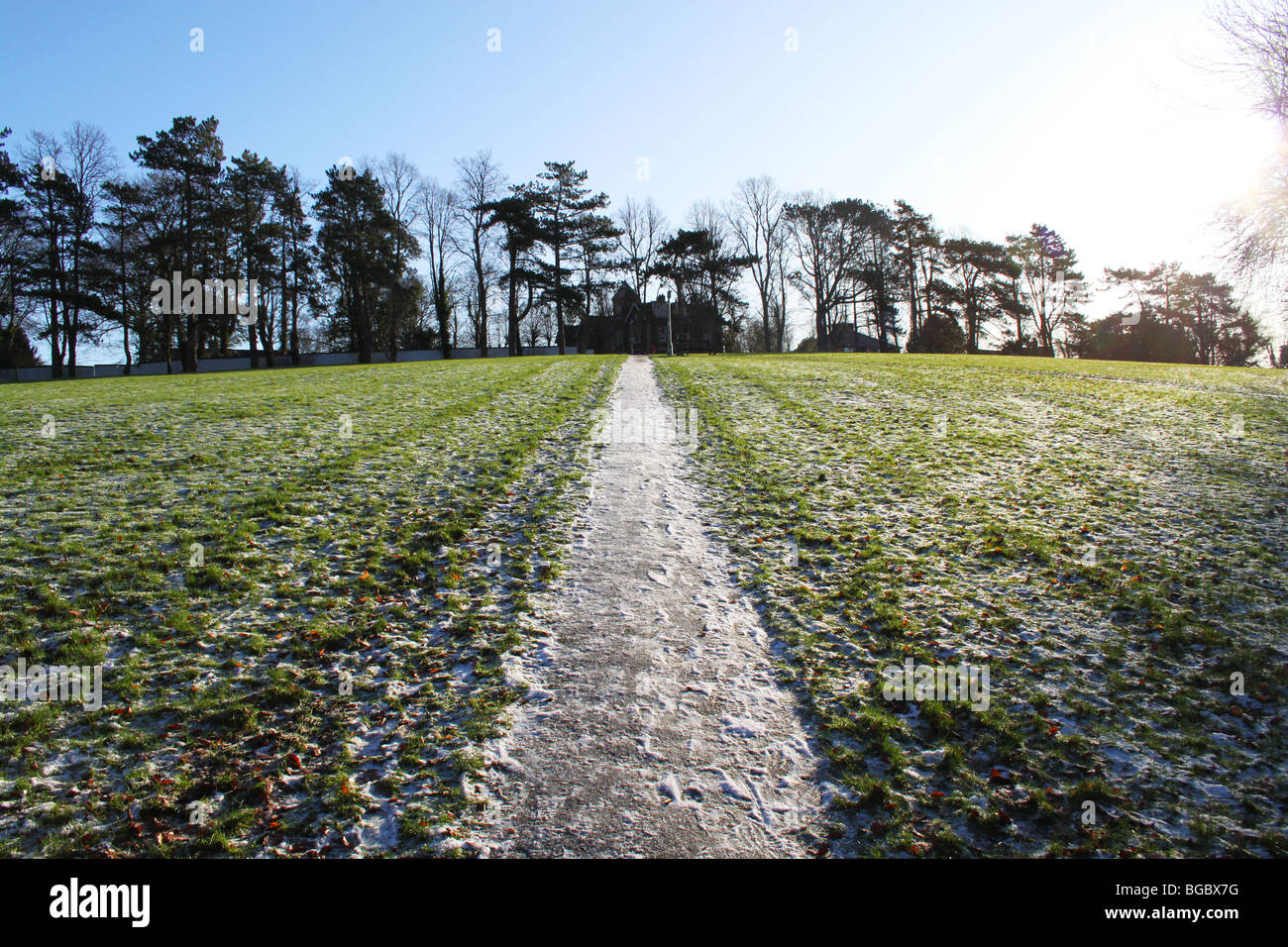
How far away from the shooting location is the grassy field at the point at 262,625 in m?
3.84

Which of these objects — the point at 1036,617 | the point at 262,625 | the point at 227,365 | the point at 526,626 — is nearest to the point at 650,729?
the point at 526,626

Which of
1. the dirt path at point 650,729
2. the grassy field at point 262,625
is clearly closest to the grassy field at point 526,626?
the grassy field at point 262,625

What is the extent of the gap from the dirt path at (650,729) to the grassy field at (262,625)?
1.22ft

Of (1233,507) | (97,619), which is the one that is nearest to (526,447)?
(97,619)

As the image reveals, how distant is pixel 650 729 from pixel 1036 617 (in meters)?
4.17

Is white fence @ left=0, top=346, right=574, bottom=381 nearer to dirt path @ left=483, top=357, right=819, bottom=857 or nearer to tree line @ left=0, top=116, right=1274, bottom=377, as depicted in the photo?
tree line @ left=0, top=116, right=1274, bottom=377

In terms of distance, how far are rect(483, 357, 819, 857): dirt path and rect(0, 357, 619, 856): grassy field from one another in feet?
1.22

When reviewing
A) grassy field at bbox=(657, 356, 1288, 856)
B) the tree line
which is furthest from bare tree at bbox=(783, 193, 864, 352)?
grassy field at bbox=(657, 356, 1288, 856)

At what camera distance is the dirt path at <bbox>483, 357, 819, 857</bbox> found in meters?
3.71

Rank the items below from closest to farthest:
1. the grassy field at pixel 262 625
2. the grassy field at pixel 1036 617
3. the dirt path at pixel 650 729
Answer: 1. the dirt path at pixel 650 729
2. the grassy field at pixel 262 625
3. the grassy field at pixel 1036 617

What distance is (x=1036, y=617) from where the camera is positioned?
6258 millimetres

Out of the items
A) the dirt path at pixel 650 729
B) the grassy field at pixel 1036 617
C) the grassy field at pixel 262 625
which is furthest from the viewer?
the grassy field at pixel 1036 617

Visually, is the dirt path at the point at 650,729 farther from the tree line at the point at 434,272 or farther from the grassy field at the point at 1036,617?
the tree line at the point at 434,272

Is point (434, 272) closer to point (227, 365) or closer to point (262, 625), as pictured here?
point (227, 365)
